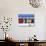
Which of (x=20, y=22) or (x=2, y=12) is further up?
(x=2, y=12)

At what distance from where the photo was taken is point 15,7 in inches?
216

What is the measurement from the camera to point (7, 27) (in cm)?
545

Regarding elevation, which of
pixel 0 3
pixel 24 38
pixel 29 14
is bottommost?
pixel 24 38

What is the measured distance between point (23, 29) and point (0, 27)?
0.96m

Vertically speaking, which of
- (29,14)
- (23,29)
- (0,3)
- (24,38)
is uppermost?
(0,3)

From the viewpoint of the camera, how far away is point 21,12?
216 inches

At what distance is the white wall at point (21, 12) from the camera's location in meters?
5.43

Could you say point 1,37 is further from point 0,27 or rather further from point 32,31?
point 32,31

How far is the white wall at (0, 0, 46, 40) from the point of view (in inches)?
214

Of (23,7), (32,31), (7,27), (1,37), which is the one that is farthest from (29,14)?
(1,37)

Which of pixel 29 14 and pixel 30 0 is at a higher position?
pixel 30 0

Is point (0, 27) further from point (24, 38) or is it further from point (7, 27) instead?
point (24, 38)

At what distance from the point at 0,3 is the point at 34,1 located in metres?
1.42

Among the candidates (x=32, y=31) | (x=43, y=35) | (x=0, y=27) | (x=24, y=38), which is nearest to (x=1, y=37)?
(x=0, y=27)
